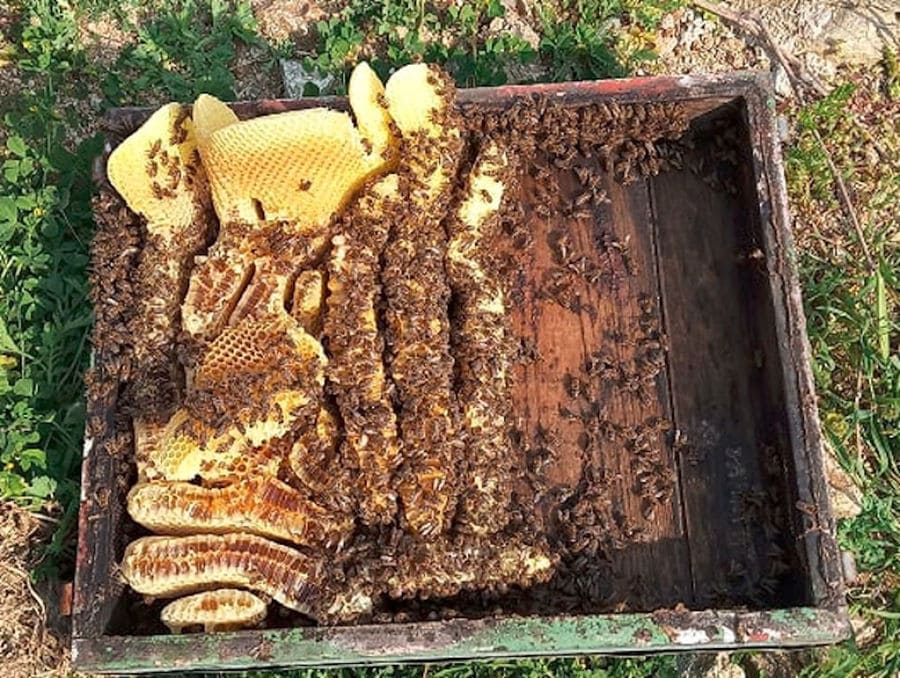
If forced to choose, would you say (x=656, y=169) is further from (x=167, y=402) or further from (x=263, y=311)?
(x=167, y=402)

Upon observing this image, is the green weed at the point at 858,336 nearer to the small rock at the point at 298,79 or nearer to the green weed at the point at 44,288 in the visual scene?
the small rock at the point at 298,79

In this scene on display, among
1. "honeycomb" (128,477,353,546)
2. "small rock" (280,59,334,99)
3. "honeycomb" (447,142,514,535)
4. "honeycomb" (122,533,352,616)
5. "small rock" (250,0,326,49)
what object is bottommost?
"honeycomb" (122,533,352,616)

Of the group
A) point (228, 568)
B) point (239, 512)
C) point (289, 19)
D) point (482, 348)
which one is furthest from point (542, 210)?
point (289, 19)

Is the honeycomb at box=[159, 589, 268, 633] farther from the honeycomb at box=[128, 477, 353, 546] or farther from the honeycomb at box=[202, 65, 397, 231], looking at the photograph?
the honeycomb at box=[202, 65, 397, 231]

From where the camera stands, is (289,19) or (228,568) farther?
(289,19)

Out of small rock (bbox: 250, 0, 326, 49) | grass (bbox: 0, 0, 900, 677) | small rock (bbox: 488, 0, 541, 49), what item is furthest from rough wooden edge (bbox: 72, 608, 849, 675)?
small rock (bbox: 250, 0, 326, 49)

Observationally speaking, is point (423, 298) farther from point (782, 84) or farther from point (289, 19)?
point (782, 84)
